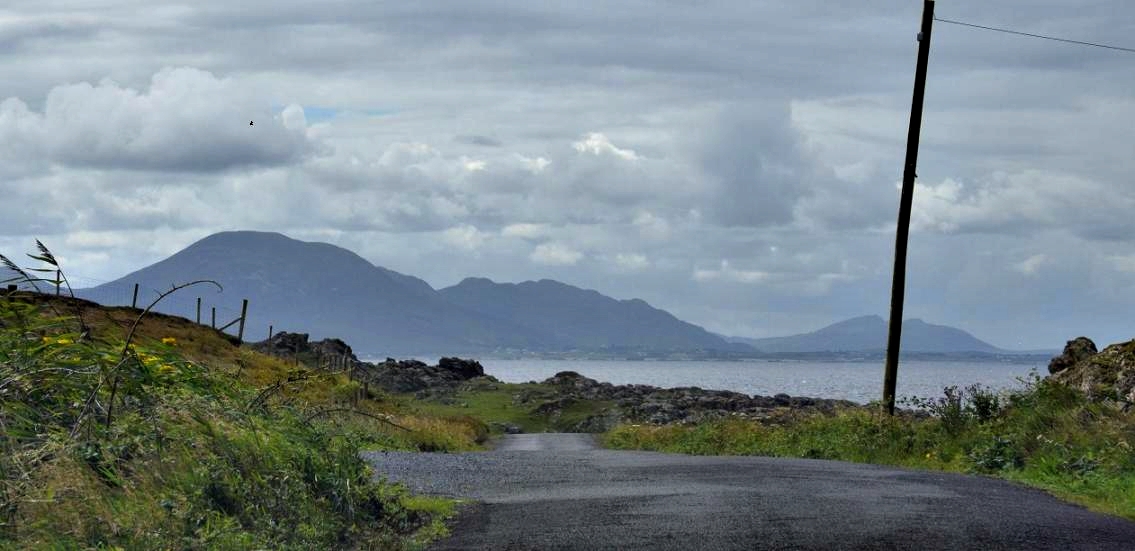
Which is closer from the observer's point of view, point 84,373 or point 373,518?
point 84,373

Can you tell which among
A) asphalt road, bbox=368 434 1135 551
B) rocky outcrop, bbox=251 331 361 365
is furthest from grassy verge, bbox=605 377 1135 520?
rocky outcrop, bbox=251 331 361 365

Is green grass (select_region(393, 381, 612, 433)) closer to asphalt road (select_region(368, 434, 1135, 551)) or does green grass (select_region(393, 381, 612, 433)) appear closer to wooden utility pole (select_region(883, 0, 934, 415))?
wooden utility pole (select_region(883, 0, 934, 415))

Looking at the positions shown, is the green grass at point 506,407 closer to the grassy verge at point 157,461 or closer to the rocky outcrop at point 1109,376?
the rocky outcrop at point 1109,376

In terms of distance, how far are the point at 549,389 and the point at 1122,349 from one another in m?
68.7

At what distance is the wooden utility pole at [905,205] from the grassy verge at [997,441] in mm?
1362

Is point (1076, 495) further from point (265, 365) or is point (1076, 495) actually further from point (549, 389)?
point (549, 389)

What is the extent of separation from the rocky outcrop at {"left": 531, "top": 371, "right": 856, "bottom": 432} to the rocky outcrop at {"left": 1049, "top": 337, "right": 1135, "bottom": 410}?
21.3 m

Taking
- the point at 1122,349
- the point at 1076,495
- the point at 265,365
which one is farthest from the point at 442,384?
the point at 1076,495

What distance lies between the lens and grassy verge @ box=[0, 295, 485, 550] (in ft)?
29.6

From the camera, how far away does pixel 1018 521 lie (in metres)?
12.8

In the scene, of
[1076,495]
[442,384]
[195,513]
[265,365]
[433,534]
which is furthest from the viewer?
[442,384]

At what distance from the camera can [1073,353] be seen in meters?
31.6

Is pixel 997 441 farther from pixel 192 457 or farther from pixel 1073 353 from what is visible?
pixel 192 457

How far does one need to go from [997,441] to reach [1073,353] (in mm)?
10470
